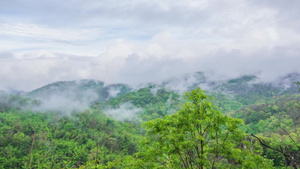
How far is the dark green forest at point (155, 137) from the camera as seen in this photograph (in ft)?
29.2

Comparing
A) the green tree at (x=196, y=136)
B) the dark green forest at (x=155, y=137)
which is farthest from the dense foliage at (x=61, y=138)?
the green tree at (x=196, y=136)

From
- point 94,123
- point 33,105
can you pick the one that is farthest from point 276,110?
point 33,105

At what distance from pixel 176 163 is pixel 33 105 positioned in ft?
398

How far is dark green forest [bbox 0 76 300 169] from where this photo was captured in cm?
890

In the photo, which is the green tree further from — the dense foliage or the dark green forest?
the dense foliage

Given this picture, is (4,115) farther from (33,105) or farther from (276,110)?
(276,110)

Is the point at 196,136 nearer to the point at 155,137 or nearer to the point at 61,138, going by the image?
the point at 155,137

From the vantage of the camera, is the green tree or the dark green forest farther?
the dark green forest

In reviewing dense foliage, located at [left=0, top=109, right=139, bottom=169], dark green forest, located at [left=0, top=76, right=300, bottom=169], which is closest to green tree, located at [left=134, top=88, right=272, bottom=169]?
dark green forest, located at [left=0, top=76, right=300, bottom=169]

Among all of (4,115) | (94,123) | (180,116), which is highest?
(180,116)

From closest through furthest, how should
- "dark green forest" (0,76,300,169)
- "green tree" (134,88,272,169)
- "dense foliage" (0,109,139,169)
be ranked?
"green tree" (134,88,272,169) < "dark green forest" (0,76,300,169) < "dense foliage" (0,109,139,169)

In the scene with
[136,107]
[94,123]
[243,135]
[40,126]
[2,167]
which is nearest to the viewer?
[243,135]

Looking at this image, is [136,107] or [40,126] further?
[136,107]

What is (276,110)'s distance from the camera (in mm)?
116000
